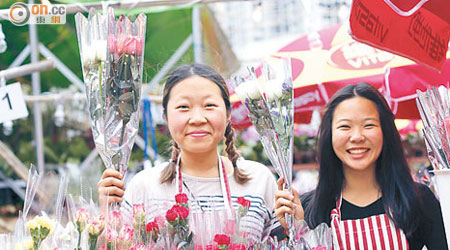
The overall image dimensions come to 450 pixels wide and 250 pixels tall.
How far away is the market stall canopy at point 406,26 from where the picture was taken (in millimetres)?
1845

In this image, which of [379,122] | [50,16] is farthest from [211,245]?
[50,16]

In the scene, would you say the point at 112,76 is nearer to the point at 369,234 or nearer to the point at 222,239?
the point at 222,239

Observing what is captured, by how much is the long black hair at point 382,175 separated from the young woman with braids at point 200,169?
261 millimetres

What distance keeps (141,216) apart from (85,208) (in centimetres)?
18

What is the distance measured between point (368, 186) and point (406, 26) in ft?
2.26

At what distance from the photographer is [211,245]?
1.63 metres

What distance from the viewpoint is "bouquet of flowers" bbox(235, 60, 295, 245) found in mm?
1769

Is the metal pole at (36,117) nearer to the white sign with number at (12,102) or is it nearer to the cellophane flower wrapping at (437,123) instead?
the white sign with number at (12,102)

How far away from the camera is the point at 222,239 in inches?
63.2

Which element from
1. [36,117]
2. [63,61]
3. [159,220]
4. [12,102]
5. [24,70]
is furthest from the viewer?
[63,61]

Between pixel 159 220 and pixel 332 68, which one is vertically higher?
pixel 332 68

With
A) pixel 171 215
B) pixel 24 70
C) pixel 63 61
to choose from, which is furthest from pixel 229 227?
pixel 63 61

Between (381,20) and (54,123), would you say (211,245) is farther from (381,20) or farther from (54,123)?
(54,123)

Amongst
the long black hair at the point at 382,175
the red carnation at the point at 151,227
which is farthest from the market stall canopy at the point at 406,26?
the red carnation at the point at 151,227
